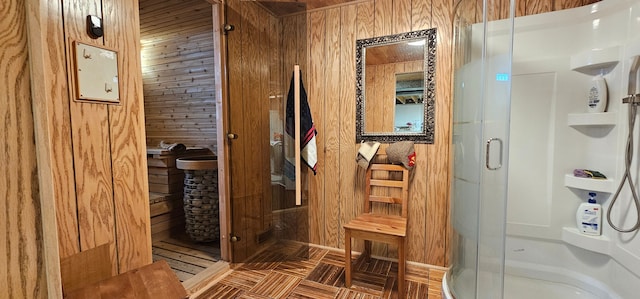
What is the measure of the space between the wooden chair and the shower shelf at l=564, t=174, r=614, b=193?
999 millimetres

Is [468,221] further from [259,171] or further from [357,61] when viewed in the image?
[259,171]

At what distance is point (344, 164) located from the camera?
2365 mm

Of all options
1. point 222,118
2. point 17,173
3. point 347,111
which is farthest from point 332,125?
point 17,173

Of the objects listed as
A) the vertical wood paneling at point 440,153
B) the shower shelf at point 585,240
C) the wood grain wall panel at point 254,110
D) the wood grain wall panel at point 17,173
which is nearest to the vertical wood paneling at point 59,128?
the wood grain wall panel at point 17,173

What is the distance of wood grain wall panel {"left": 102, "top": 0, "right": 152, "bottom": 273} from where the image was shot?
4.23 feet

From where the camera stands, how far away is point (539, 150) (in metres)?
1.78

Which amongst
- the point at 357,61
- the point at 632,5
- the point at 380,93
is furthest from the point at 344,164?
the point at 632,5

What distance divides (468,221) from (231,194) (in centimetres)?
174

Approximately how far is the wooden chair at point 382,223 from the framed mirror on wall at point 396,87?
0.32 meters

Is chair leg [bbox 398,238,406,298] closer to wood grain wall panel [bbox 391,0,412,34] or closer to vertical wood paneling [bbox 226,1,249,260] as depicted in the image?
vertical wood paneling [bbox 226,1,249,260]

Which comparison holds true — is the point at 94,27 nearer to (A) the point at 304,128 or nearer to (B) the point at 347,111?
(A) the point at 304,128

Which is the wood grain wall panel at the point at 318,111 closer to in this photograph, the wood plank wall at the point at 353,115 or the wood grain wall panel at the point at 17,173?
the wood plank wall at the point at 353,115

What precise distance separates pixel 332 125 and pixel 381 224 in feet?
3.14

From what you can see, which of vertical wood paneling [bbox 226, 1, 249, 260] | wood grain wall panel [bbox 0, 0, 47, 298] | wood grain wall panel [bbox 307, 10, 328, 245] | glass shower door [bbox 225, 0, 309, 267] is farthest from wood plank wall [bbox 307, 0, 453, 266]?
wood grain wall panel [bbox 0, 0, 47, 298]
